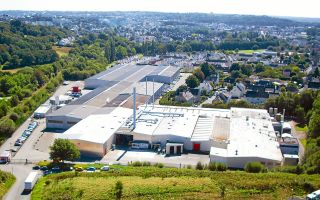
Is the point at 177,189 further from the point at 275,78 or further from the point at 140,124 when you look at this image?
the point at 275,78

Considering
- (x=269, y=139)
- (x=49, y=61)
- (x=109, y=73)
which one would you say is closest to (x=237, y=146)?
(x=269, y=139)

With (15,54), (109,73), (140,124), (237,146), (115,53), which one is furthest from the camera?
(115,53)

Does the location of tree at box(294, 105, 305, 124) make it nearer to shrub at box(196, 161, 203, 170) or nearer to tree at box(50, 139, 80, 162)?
shrub at box(196, 161, 203, 170)

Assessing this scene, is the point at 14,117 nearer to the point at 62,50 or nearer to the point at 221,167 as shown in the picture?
the point at 221,167

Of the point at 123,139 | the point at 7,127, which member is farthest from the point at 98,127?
the point at 7,127

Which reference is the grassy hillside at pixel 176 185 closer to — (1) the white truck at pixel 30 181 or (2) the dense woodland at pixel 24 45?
(1) the white truck at pixel 30 181

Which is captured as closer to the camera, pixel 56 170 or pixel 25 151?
pixel 56 170

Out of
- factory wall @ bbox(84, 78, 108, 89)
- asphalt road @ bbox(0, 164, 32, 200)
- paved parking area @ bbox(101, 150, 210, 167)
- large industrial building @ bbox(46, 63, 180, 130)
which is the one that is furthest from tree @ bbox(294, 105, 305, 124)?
asphalt road @ bbox(0, 164, 32, 200)
